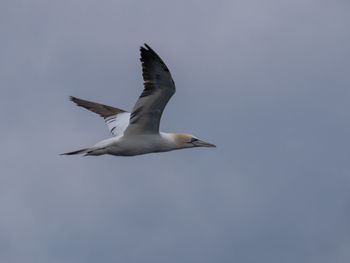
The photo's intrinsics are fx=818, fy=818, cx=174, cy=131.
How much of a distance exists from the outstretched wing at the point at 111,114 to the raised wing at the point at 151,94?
1.99 metres

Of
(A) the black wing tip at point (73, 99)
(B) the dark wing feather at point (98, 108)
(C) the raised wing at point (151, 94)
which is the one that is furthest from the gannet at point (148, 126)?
(A) the black wing tip at point (73, 99)

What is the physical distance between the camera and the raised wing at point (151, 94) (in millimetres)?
17344

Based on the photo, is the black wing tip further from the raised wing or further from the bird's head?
the raised wing

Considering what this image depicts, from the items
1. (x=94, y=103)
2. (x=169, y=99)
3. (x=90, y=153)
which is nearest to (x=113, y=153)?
(x=90, y=153)

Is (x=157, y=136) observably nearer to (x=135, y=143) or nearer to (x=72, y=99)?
(x=135, y=143)

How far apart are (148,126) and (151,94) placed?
130 centimetres

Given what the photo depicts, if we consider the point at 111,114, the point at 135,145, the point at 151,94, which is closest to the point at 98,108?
the point at 111,114

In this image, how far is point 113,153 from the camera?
63.0 ft

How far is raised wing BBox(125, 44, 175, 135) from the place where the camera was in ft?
56.9

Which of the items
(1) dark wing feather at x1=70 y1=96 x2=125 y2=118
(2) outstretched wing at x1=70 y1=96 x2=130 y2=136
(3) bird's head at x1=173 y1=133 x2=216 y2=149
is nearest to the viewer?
(3) bird's head at x1=173 y1=133 x2=216 y2=149

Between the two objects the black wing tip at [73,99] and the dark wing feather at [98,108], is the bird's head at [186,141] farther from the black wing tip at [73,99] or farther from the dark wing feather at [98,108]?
the black wing tip at [73,99]

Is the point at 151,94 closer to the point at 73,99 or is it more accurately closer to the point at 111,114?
the point at 111,114

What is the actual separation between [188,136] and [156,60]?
3.60 metres

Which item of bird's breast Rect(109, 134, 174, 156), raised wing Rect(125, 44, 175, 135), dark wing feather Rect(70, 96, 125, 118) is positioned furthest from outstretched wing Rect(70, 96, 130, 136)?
raised wing Rect(125, 44, 175, 135)
